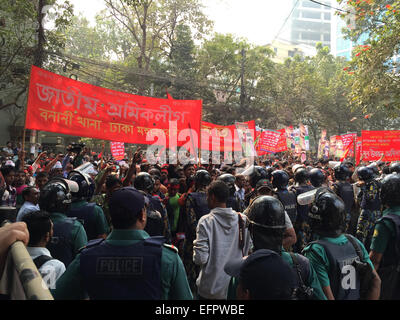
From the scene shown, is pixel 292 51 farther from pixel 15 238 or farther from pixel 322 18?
pixel 15 238

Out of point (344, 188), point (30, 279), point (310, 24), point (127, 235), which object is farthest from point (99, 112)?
point (310, 24)

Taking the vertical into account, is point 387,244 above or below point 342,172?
below

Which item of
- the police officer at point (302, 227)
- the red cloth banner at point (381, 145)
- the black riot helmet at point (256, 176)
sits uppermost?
the red cloth banner at point (381, 145)

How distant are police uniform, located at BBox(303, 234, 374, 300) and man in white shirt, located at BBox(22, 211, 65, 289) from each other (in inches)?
68.8

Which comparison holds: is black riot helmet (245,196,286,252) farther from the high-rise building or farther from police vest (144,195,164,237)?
the high-rise building

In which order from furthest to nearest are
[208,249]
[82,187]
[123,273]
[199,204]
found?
1. [199,204]
2. [82,187]
3. [208,249]
4. [123,273]

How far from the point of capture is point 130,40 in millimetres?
35344

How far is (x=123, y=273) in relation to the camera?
1.71m

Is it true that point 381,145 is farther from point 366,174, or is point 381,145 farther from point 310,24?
point 310,24

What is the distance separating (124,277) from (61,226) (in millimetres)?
1420

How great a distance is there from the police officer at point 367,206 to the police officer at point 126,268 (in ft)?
12.3

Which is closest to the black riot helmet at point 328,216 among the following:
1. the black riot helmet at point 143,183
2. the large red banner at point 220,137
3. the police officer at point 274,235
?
the police officer at point 274,235

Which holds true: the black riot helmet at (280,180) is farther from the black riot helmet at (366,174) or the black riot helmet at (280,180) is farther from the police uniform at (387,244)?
the police uniform at (387,244)

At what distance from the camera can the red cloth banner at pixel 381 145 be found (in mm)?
11441
